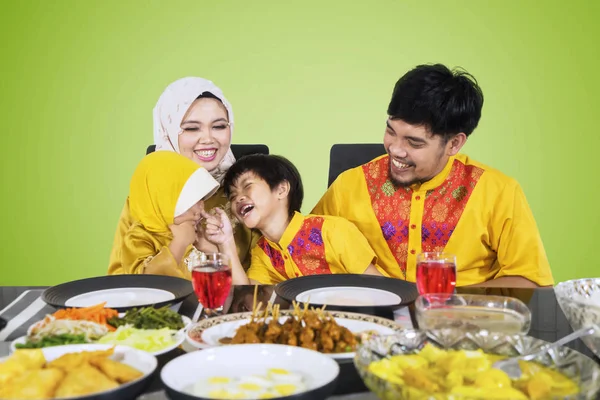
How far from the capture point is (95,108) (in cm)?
403

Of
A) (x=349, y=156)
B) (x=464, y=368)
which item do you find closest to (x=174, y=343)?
(x=464, y=368)

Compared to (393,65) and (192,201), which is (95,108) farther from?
(192,201)

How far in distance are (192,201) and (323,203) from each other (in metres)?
0.57

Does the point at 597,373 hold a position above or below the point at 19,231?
above

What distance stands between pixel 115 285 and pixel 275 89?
252 cm

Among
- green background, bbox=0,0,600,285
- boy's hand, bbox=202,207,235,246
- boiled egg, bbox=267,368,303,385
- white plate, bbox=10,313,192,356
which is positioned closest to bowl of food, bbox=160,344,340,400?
boiled egg, bbox=267,368,303,385

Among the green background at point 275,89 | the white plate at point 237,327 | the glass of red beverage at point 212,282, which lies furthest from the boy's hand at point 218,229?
the green background at point 275,89

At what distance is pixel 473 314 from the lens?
1.09 m

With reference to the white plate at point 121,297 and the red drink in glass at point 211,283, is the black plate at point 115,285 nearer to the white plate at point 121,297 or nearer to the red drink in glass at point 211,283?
the white plate at point 121,297

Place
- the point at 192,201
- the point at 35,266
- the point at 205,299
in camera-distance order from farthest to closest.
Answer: the point at 35,266
the point at 192,201
the point at 205,299

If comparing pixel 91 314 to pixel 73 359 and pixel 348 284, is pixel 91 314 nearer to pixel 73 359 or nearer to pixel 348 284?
pixel 73 359

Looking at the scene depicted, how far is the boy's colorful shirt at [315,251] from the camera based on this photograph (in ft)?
7.33

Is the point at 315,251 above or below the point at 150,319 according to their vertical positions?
below

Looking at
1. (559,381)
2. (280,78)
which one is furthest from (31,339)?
(280,78)
